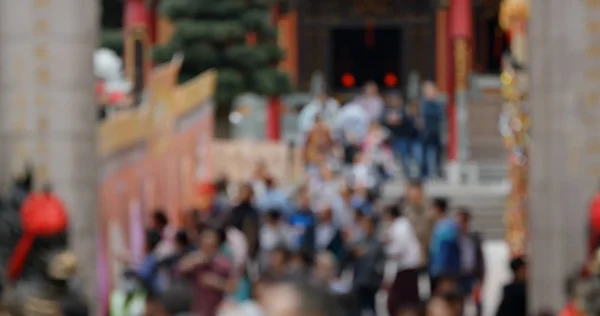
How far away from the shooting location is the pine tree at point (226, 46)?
33.5 metres

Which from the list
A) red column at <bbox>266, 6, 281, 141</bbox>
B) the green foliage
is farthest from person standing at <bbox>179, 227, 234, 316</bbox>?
the green foliage

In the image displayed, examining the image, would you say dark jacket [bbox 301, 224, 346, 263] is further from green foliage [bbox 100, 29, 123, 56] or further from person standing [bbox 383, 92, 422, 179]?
green foliage [bbox 100, 29, 123, 56]

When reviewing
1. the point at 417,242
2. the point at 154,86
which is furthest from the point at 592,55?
the point at 154,86

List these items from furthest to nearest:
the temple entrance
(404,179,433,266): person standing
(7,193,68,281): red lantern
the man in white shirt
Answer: the temple entrance → (404,179,433,266): person standing → the man in white shirt → (7,193,68,281): red lantern

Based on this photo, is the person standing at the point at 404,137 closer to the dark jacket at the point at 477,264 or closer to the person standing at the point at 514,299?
the dark jacket at the point at 477,264

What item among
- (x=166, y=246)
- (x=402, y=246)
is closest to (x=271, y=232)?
(x=402, y=246)

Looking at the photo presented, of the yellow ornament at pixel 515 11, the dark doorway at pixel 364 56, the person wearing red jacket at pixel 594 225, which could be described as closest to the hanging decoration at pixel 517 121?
the yellow ornament at pixel 515 11

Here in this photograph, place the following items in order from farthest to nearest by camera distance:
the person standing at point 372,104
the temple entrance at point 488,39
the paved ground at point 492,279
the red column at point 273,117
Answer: the temple entrance at point 488,39
the red column at point 273,117
the person standing at point 372,104
the paved ground at point 492,279

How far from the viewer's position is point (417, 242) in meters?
17.9

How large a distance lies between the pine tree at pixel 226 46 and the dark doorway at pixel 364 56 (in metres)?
7.31

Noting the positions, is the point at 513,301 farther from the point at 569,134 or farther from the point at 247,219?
the point at 247,219

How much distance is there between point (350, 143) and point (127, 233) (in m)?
13.0

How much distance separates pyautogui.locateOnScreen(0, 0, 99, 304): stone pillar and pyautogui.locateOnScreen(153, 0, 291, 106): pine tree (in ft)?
60.7

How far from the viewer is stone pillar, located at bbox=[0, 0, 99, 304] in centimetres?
1476
